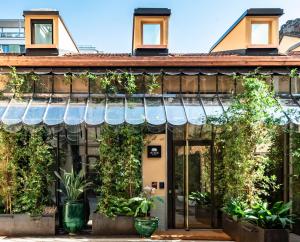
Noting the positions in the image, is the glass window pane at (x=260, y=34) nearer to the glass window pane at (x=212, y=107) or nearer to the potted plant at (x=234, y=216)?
the glass window pane at (x=212, y=107)

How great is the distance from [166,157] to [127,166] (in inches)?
57.3

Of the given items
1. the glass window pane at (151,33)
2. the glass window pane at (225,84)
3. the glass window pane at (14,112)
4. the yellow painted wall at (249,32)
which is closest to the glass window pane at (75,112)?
the glass window pane at (14,112)

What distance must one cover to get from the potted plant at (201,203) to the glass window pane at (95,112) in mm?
3755

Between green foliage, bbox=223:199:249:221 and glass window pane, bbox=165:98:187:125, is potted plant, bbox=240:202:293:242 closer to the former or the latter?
green foliage, bbox=223:199:249:221

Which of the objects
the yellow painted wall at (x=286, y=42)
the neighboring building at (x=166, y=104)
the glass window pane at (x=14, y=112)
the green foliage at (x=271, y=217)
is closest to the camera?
the green foliage at (x=271, y=217)

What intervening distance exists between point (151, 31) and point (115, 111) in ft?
14.5

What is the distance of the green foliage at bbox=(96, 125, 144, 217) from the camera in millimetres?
10867

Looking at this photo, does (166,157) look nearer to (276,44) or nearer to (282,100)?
(282,100)

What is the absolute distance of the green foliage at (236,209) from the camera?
9.80 m

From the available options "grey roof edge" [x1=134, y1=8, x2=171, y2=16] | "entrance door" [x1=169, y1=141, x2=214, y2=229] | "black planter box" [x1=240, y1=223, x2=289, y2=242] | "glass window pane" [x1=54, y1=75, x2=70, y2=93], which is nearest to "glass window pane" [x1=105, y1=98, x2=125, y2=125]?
"glass window pane" [x1=54, y1=75, x2=70, y2=93]

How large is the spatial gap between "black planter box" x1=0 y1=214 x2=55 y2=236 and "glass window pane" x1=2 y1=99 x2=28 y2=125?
2653 mm

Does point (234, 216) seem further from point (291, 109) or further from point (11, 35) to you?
point (11, 35)

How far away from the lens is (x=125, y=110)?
36.9 feet

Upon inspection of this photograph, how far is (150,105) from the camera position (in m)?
11.6
